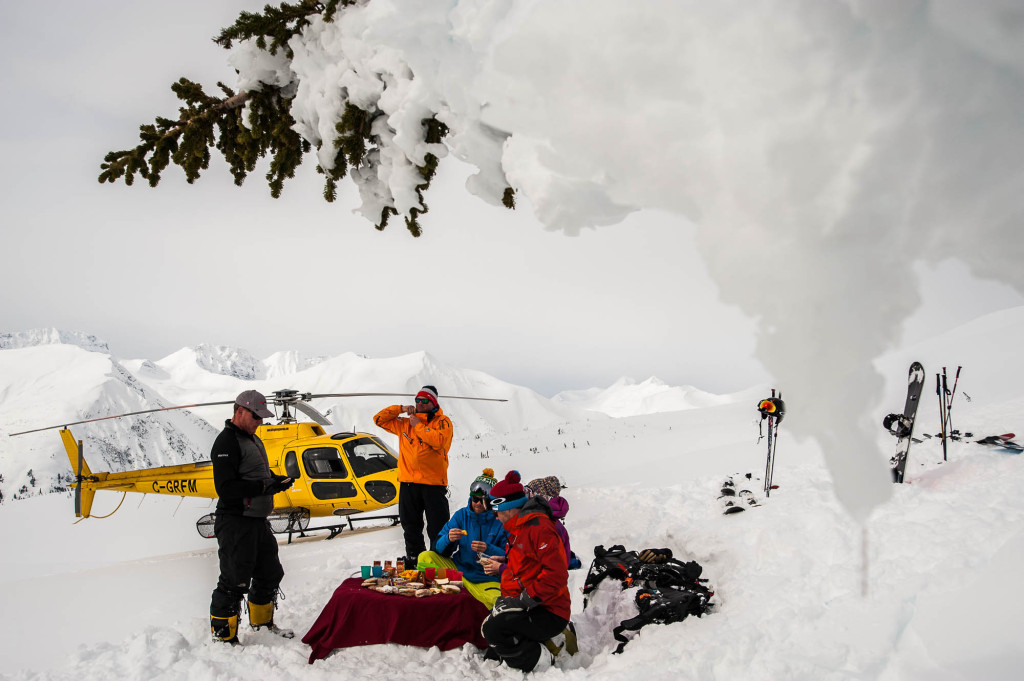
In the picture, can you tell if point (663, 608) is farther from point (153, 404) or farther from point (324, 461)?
point (153, 404)

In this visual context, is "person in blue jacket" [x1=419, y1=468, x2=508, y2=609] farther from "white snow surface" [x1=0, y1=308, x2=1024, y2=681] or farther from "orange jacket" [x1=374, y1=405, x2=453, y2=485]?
"white snow surface" [x1=0, y1=308, x2=1024, y2=681]

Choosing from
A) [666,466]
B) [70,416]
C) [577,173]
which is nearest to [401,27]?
[577,173]

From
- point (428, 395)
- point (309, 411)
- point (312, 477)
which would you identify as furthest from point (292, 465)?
point (428, 395)

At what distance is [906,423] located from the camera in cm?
579

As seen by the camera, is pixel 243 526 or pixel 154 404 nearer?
pixel 243 526

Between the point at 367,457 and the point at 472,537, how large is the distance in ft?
12.9

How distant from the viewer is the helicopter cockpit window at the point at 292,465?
813cm

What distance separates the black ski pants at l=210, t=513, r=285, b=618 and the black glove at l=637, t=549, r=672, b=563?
2996 mm

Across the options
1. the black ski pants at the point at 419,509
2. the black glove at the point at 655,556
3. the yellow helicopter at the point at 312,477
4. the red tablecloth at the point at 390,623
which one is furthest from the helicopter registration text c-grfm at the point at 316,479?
the red tablecloth at the point at 390,623

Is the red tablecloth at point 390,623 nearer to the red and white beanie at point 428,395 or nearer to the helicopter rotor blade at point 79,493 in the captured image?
the red and white beanie at point 428,395

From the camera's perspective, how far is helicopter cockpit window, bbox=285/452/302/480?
8133mm

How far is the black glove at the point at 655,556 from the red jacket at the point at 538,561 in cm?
150

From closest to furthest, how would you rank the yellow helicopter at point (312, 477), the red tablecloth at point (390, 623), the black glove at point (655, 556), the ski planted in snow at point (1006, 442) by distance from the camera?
the red tablecloth at point (390, 623) < the black glove at point (655, 556) < the ski planted in snow at point (1006, 442) < the yellow helicopter at point (312, 477)

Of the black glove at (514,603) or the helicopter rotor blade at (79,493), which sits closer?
the black glove at (514,603)
